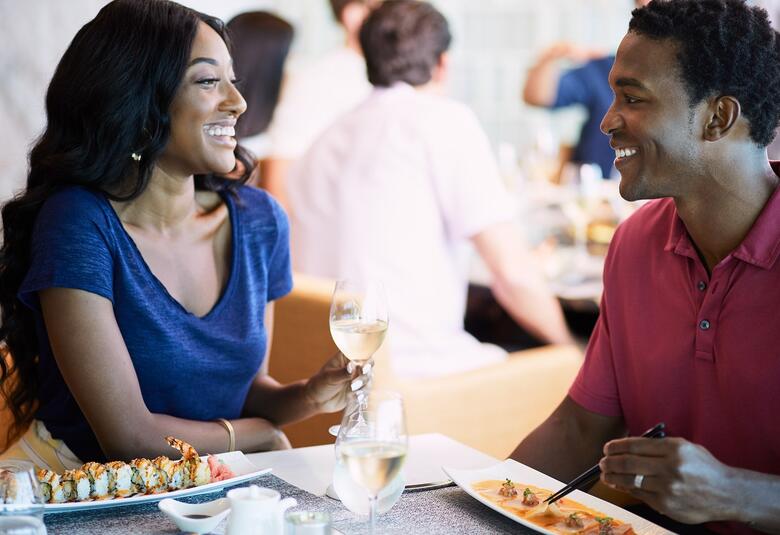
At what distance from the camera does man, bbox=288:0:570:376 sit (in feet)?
9.49

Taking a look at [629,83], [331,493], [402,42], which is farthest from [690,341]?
[402,42]

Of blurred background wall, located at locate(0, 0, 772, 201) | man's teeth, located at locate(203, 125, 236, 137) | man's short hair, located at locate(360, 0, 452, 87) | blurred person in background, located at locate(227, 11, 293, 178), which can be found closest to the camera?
man's teeth, located at locate(203, 125, 236, 137)

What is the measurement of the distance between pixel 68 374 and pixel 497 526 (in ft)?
2.67

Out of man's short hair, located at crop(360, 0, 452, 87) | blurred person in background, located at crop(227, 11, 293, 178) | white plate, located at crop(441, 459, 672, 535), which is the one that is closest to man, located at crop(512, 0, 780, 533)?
white plate, located at crop(441, 459, 672, 535)

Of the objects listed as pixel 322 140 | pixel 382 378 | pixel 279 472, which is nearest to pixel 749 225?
pixel 279 472

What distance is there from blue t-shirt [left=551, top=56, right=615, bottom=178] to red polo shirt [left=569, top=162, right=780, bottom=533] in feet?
10.2

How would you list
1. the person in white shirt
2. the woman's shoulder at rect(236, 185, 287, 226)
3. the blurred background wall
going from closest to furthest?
the woman's shoulder at rect(236, 185, 287, 226), the person in white shirt, the blurred background wall

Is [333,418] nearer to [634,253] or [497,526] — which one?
[634,253]

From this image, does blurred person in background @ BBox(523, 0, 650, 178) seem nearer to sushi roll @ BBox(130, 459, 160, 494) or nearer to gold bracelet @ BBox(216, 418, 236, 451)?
gold bracelet @ BBox(216, 418, 236, 451)

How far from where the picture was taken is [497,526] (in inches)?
50.9

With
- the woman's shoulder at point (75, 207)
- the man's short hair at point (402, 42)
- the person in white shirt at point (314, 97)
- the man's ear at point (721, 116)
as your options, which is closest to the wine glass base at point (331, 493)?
the woman's shoulder at point (75, 207)

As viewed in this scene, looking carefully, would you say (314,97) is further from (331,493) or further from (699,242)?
(331,493)

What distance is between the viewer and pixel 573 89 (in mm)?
4941

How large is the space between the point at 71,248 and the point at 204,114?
355mm
